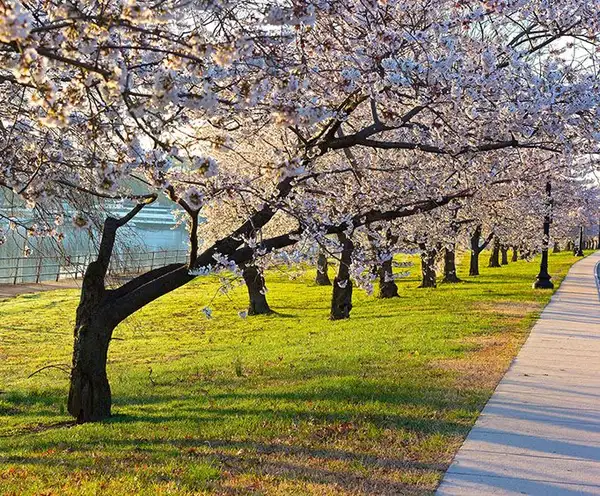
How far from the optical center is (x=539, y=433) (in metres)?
7.06

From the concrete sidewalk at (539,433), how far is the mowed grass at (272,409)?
23cm

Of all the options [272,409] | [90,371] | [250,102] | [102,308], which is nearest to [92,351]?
[90,371]

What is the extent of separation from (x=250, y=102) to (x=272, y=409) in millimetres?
4727

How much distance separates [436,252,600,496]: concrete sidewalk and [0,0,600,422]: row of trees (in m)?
2.32

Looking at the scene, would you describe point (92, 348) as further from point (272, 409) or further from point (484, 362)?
point (484, 362)

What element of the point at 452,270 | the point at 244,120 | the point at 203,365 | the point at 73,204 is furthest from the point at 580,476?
the point at 452,270

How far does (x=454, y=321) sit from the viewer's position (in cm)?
1705

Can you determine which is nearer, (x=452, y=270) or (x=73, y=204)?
(x=73, y=204)

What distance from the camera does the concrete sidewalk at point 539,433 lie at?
559cm

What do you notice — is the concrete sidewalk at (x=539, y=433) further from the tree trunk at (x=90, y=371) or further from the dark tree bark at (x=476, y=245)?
the dark tree bark at (x=476, y=245)

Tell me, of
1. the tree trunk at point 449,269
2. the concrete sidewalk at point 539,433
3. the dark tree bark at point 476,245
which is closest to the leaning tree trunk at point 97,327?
the concrete sidewalk at point 539,433

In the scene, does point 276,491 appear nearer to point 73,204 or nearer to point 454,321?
point 73,204

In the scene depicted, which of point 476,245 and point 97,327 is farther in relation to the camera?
point 476,245

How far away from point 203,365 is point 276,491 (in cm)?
831
